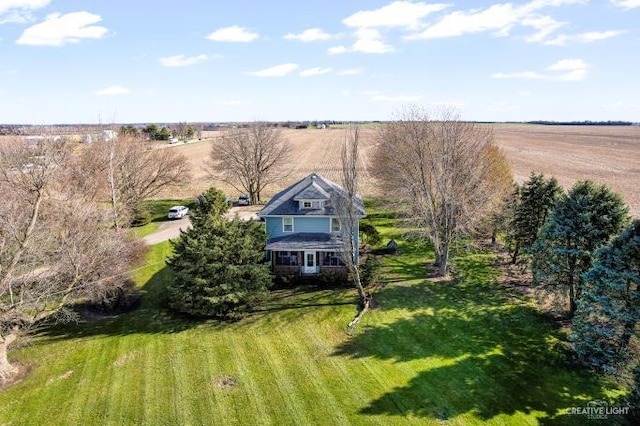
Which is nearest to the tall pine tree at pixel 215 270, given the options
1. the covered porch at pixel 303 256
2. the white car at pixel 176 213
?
the covered porch at pixel 303 256

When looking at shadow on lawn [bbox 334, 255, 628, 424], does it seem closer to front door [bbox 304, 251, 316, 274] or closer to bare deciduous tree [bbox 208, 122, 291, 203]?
front door [bbox 304, 251, 316, 274]

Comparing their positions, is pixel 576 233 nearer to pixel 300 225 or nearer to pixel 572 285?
pixel 572 285

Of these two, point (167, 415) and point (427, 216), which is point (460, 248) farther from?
point (167, 415)

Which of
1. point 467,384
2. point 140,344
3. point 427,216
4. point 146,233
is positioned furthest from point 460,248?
point 146,233

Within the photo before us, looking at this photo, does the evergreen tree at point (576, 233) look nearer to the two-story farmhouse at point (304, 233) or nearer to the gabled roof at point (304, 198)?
the gabled roof at point (304, 198)

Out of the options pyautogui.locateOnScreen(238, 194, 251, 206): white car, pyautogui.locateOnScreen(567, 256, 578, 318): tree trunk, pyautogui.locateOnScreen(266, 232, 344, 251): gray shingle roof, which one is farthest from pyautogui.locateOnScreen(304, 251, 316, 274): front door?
pyautogui.locateOnScreen(238, 194, 251, 206): white car
